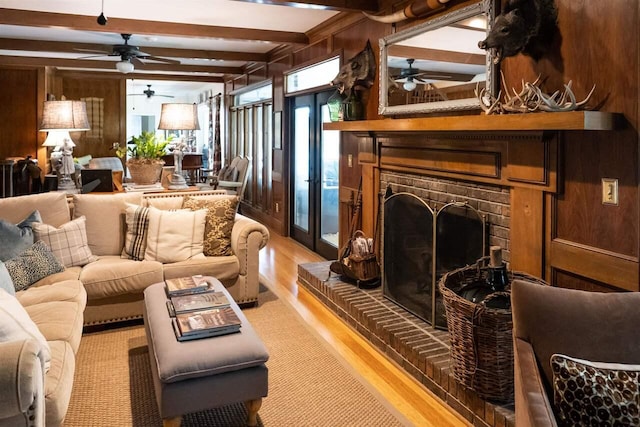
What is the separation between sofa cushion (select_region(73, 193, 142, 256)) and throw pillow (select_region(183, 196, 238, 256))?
0.52 meters

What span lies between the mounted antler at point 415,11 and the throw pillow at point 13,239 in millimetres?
2940

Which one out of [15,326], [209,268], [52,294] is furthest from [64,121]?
[15,326]

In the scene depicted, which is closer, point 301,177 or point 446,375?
point 446,375

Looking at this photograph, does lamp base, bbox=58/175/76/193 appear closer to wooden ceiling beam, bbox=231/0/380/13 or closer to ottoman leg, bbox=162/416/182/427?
wooden ceiling beam, bbox=231/0/380/13

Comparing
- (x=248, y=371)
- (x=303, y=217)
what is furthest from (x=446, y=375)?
(x=303, y=217)

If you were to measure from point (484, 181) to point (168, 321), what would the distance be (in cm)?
189

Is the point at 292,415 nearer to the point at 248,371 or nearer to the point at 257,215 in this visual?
the point at 248,371

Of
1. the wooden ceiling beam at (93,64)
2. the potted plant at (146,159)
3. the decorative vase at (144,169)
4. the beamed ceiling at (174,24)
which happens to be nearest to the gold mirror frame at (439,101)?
the beamed ceiling at (174,24)

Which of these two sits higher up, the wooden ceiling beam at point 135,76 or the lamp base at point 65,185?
the wooden ceiling beam at point 135,76

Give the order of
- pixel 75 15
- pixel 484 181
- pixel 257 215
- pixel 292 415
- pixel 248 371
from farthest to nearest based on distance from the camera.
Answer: pixel 257 215
pixel 75 15
pixel 484 181
pixel 292 415
pixel 248 371

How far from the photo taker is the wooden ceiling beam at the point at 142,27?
4938mm

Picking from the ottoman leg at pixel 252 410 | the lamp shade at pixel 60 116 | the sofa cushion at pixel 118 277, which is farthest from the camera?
the lamp shade at pixel 60 116

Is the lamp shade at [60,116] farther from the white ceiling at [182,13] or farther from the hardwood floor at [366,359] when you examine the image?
the hardwood floor at [366,359]

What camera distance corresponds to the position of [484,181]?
3.00 m
